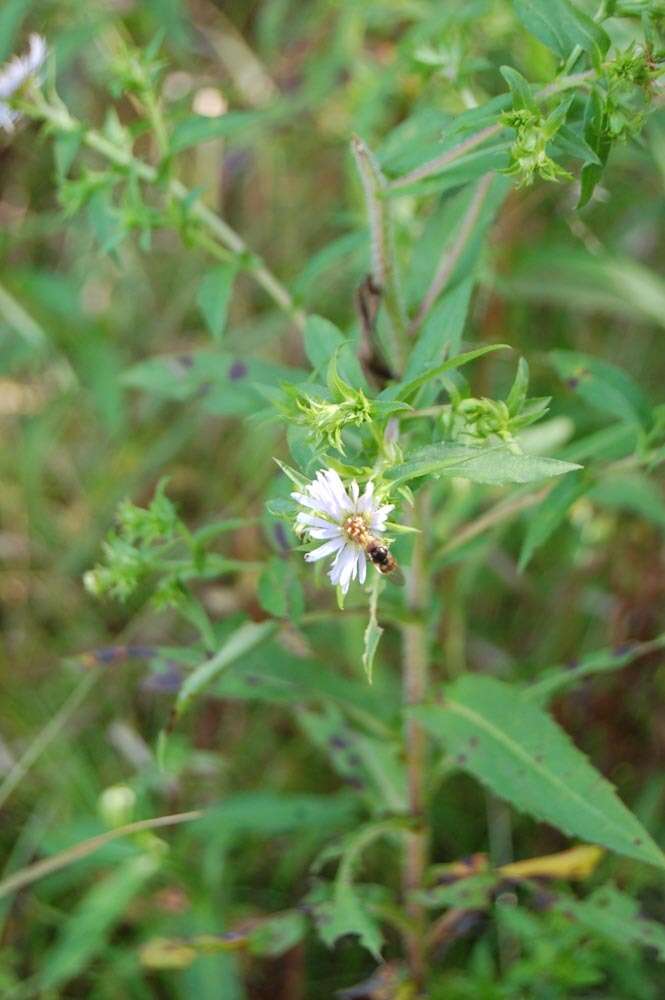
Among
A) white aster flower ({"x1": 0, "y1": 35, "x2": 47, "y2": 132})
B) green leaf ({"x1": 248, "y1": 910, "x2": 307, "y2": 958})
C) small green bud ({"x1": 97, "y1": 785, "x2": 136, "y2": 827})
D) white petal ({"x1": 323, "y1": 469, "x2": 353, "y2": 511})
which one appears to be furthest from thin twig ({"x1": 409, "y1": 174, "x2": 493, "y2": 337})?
small green bud ({"x1": 97, "y1": 785, "x2": 136, "y2": 827})

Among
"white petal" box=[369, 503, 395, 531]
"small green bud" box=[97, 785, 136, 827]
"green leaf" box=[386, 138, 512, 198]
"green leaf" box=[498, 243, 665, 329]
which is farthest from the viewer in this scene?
"green leaf" box=[498, 243, 665, 329]

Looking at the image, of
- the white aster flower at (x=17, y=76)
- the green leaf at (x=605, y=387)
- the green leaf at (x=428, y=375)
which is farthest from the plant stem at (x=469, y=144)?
the white aster flower at (x=17, y=76)

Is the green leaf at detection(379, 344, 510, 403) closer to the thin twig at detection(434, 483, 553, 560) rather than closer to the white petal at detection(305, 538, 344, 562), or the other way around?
the white petal at detection(305, 538, 344, 562)

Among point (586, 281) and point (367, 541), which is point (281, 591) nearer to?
point (367, 541)

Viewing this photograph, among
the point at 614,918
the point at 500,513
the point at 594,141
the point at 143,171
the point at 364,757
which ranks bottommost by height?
the point at 614,918

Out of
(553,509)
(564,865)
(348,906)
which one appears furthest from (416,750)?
(553,509)

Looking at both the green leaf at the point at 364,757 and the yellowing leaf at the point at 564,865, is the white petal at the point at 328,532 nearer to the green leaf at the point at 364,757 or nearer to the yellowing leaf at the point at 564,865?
the green leaf at the point at 364,757
